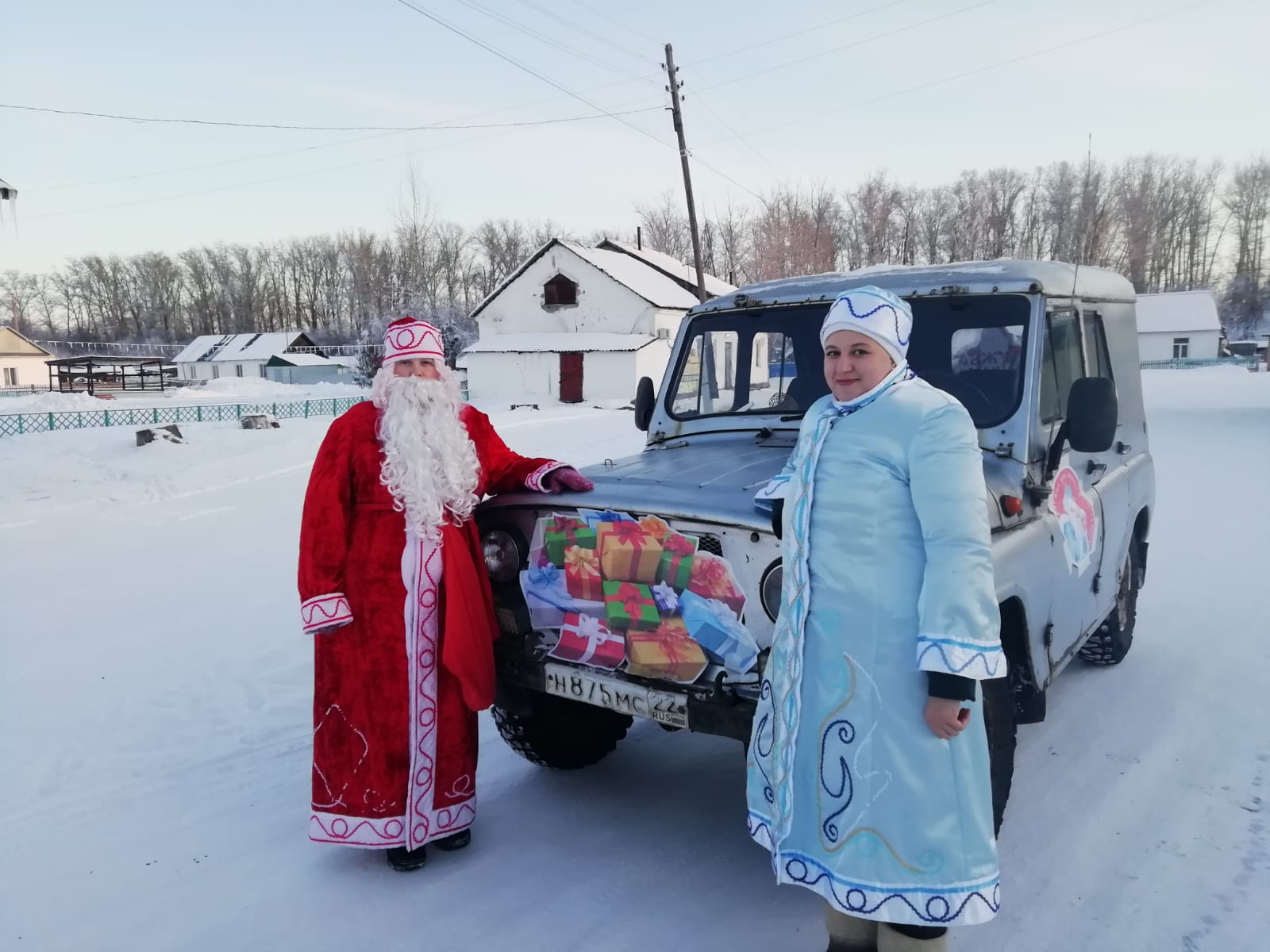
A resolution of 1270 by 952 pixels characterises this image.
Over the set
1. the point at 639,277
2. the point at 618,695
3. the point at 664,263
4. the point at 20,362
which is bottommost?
the point at 618,695

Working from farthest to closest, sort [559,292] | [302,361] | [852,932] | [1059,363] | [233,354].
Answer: [233,354]
[302,361]
[559,292]
[1059,363]
[852,932]

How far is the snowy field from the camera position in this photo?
2996mm

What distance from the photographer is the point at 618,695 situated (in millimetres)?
3133

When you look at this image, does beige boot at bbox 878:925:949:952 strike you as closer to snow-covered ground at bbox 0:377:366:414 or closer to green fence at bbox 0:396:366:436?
green fence at bbox 0:396:366:436

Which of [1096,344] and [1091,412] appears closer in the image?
[1091,412]

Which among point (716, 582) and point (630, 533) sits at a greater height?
point (630, 533)

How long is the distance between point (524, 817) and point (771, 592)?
1.74 metres

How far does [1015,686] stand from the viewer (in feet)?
10.6

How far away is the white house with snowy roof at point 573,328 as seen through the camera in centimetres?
3406

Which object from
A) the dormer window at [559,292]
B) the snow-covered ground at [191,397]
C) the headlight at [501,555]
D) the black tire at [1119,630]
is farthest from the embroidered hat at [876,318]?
the dormer window at [559,292]

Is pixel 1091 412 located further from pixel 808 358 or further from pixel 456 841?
pixel 456 841

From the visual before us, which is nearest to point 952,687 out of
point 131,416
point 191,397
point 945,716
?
point 945,716

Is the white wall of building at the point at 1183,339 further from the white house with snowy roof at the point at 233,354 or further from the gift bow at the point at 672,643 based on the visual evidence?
the gift bow at the point at 672,643

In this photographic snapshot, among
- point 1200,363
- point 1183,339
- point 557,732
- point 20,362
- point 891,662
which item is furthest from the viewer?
point 20,362
